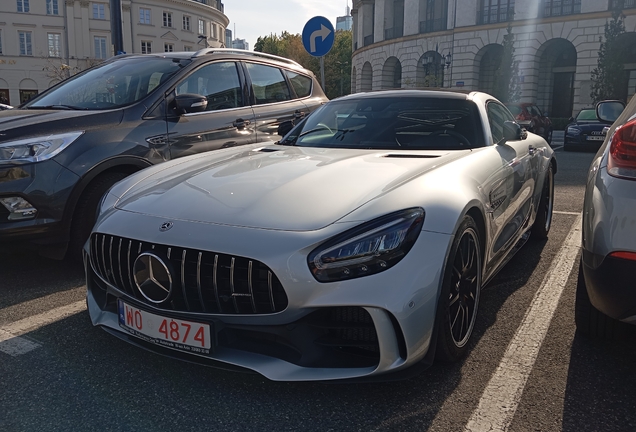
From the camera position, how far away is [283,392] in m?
2.37

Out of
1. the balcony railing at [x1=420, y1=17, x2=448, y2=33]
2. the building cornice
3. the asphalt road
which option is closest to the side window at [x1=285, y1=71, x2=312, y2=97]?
the asphalt road

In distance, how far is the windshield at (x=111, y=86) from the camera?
4.61 m

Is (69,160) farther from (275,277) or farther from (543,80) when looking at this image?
(543,80)

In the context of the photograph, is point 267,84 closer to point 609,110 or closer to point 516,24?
point 609,110

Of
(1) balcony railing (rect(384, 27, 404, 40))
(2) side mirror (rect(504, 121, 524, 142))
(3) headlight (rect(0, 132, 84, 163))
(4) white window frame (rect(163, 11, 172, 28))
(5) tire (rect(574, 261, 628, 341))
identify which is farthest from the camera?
(4) white window frame (rect(163, 11, 172, 28))

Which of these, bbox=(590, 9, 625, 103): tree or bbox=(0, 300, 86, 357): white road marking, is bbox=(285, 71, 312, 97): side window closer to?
bbox=(0, 300, 86, 357): white road marking

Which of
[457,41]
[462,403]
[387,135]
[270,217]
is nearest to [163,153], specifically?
[387,135]

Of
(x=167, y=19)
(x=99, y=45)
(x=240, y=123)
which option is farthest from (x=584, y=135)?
(x=167, y=19)

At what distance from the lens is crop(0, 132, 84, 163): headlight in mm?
3676

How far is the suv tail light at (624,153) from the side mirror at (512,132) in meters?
1.47

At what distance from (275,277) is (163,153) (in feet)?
8.80

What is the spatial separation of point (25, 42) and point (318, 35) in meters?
54.0

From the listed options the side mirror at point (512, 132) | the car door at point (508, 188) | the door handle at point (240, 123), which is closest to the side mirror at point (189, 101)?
the door handle at point (240, 123)

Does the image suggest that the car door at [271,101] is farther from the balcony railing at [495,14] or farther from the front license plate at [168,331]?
the balcony railing at [495,14]
